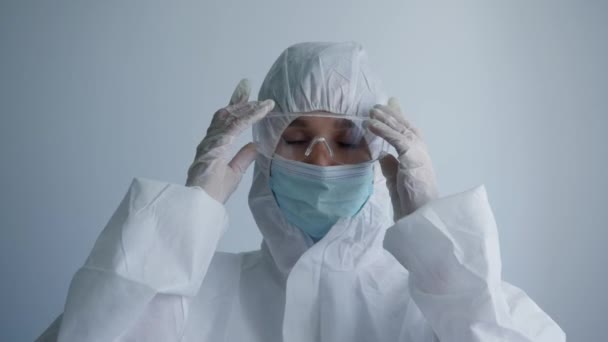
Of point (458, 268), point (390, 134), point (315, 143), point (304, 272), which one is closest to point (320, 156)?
point (315, 143)

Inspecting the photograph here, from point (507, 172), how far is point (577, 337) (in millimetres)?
603

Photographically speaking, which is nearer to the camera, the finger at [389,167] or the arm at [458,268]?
the arm at [458,268]

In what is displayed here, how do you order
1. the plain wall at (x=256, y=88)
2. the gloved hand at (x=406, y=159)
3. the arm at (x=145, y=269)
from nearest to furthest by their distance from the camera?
the arm at (x=145, y=269) → the gloved hand at (x=406, y=159) → the plain wall at (x=256, y=88)

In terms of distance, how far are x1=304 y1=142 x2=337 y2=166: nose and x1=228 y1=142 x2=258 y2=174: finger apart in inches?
5.4

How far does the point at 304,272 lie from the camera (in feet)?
3.50

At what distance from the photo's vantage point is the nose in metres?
1.04

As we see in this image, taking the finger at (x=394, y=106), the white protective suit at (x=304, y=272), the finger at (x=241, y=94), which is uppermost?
the finger at (x=241, y=94)

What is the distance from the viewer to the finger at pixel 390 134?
988 mm

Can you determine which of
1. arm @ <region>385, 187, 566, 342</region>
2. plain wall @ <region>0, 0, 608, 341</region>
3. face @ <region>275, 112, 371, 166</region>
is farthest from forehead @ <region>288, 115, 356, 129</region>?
plain wall @ <region>0, 0, 608, 341</region>

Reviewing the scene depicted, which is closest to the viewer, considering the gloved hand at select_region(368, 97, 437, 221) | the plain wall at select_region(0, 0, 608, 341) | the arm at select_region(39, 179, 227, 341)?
the arm at select_region(39, 179, 227, 341)

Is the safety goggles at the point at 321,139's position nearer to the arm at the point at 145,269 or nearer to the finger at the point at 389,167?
the finger at the point at 389,167

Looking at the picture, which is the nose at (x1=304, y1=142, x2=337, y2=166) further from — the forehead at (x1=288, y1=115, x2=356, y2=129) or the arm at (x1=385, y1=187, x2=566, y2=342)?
the arm at (x1=385, y1=187, x2=566, y2=342)

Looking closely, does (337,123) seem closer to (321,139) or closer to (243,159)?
(321,139)

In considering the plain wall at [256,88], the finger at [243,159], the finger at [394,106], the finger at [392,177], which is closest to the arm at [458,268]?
the finger at [392,177]
